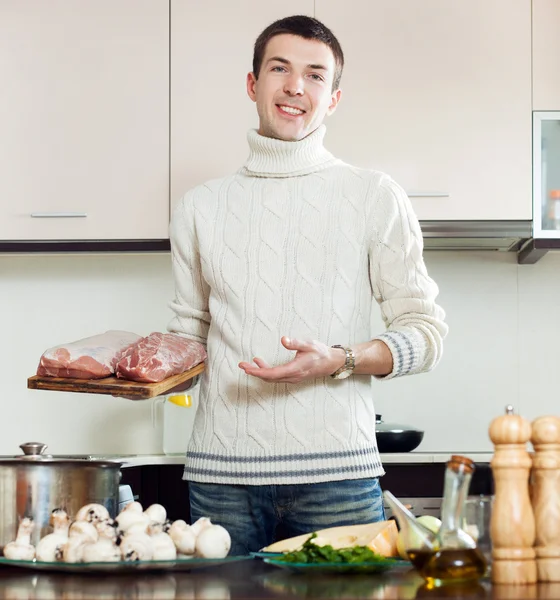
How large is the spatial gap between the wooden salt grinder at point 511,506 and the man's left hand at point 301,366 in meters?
0.49

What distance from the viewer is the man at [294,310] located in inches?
59.7

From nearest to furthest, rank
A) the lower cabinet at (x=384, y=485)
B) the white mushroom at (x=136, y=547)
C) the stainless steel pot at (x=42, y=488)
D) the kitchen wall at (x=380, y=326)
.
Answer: the white mushroom at (x=136, y=547) < the stainless steel pot at (x=42, y=488) < the lower cabinet at (x=384, y=485) < the kitchen wall at (x=380, y=326)

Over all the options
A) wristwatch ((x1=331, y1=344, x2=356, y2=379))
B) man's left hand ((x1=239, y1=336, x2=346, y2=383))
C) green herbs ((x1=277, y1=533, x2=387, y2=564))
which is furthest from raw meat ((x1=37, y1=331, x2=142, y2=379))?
green herbs ((x1=277, y1=533, x2=387, y2=564))

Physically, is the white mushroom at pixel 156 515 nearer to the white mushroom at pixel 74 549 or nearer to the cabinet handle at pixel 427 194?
the white mushroom at pixel 74 549

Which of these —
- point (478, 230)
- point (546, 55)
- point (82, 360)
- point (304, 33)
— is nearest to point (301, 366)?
point (82, 360)

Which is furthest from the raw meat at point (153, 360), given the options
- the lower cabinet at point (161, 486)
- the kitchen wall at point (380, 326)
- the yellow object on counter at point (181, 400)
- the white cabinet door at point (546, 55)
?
the white cabinet door at point (546, 55)

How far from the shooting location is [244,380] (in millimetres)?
1588

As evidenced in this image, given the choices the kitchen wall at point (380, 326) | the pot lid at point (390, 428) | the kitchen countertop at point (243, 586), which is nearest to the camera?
the kitchen countertop at point (243, 586)

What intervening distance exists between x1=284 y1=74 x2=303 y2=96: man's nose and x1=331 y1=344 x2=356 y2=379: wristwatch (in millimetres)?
482

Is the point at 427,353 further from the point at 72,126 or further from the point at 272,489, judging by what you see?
the point at 72,126

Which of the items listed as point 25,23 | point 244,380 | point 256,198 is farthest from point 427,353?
point 25,23

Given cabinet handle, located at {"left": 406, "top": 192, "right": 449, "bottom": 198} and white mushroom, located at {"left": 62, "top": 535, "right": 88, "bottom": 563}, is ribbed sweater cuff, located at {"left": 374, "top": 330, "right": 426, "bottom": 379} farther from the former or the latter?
cabinet handle, located at {"left": 406, "top": 192, "right": 449, "bottom": 198}

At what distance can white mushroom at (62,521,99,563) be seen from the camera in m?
0.96

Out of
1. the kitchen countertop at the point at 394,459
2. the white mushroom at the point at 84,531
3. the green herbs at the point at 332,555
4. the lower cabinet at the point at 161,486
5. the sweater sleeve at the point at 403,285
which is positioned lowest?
the lower cabinet at the point at 161,486
